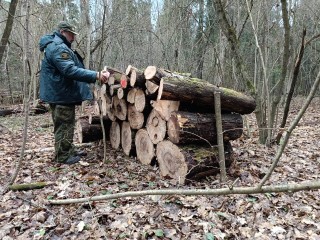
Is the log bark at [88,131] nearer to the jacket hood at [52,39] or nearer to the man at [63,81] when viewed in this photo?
the man at [63,81]

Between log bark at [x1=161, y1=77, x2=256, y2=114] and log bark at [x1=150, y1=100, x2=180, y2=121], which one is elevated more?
log bark at [x1=161, y1=77, x2=256, y2=114]

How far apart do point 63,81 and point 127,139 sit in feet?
4.56

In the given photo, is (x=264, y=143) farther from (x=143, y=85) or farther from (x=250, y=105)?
(x=143, y=85)

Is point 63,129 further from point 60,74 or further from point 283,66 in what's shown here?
point 283,66

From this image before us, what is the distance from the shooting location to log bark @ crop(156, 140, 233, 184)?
3893 mm

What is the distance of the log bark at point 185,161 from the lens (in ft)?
12.8

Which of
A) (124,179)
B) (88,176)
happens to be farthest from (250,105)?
(88,176)

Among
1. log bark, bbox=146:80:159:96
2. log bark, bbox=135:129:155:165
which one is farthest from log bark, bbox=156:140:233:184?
log bark, bbox=146:80:159:96

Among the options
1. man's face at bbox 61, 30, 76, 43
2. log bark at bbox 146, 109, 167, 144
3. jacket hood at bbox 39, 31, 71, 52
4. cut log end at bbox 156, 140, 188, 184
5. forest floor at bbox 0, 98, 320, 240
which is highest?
man's face at bbox 61, 30, 76, 43

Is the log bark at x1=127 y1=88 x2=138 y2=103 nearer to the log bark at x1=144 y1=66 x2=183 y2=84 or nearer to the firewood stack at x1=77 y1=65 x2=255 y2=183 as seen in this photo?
Answer: the firewood stack at x1=77 y1=65 x2=255 y2=183

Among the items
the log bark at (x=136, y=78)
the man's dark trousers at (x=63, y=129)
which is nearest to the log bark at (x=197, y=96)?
the log bark at (x=136, y=78)

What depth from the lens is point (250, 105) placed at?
454cm

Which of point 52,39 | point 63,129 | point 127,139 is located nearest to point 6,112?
point 63,129

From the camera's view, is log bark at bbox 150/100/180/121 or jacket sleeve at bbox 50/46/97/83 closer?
log bark at bbox 150/100/180/121
